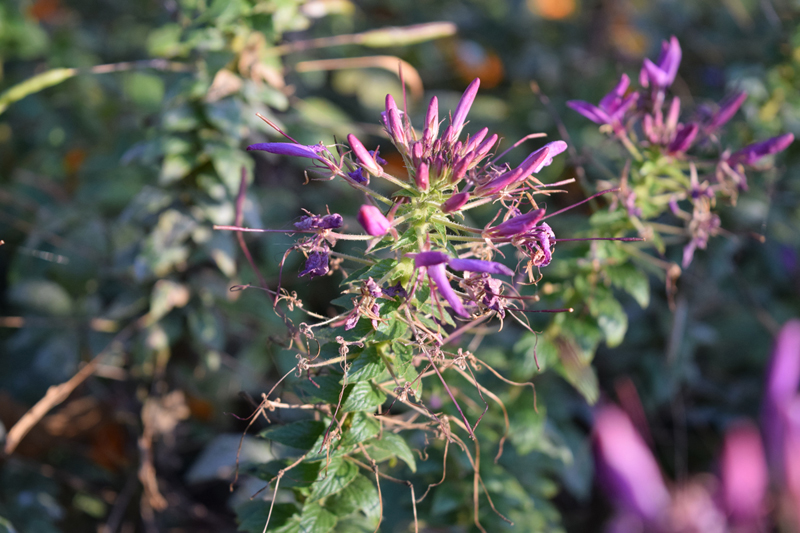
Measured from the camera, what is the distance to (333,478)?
929 millimetres

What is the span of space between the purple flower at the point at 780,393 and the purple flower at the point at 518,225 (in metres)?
1.20

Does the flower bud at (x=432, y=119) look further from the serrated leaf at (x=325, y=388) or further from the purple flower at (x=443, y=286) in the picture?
the serrated leaf at (x=325, y=388)

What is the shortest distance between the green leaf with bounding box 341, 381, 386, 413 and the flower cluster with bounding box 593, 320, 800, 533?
716mm

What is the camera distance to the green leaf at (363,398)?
86cm

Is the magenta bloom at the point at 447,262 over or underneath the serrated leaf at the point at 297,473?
over

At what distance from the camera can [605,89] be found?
6.75ft

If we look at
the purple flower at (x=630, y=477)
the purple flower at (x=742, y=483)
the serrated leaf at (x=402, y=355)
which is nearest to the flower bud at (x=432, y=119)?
the serrated leaf at (x=402, y=355)

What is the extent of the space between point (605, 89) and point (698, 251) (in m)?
0.68

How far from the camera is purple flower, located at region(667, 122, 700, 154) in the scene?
1052 mm

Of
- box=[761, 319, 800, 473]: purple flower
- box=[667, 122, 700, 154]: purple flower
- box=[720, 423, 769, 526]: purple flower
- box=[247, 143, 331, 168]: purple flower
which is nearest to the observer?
box=[247, 143, 331, 168]: purple flower

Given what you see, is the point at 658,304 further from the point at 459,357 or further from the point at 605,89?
the point at 459,357

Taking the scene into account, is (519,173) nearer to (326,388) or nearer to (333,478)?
(326,388)

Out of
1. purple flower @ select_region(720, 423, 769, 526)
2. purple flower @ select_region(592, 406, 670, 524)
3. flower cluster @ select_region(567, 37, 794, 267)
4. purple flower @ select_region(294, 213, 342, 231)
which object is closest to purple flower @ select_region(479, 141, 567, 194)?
purple flower @ select_region(294, 213, 342, 231)

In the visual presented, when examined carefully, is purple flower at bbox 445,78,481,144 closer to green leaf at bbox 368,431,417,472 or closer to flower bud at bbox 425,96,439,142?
flower bud at bbox 425,96,439,142
